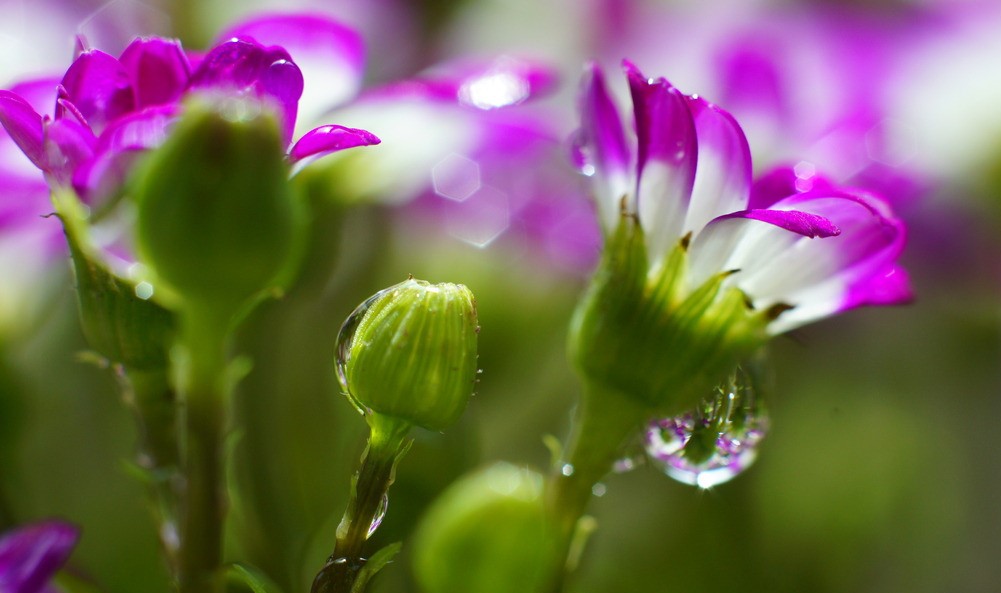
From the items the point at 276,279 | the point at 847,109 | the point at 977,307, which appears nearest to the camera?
the point at 276,279

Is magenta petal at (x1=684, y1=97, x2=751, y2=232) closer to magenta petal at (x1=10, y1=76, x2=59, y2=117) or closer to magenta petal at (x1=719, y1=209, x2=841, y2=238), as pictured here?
magenta petal at (x1=719, y1=209, x2=841, y2=238)

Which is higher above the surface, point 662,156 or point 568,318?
point 662,156

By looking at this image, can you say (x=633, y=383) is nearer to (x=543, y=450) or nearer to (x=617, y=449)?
(x=617, y=449)

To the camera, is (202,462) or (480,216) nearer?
(202,462)

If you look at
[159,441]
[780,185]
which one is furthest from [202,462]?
[780,185]

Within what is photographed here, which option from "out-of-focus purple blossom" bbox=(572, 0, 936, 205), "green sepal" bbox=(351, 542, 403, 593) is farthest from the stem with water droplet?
"out-of-focus purple blossom" bbox=(572, 0, 936, 205)

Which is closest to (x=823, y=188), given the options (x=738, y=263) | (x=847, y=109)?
(x=738, y=263)

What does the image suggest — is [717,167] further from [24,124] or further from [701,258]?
[24,124]
